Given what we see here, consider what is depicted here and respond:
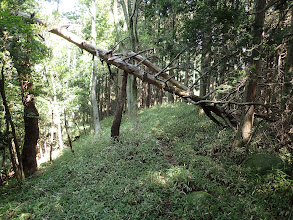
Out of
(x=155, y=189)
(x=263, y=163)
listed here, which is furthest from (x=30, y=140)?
(x=263, y=163)

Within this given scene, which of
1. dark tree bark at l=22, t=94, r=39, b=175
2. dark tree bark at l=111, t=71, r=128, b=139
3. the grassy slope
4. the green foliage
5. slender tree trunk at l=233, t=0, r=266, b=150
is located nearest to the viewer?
the grassy slope

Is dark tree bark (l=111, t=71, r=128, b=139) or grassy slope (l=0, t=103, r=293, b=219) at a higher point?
dark tree bark (l=111, t=71, r=128, b=139)

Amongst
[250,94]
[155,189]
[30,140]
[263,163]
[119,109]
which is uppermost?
[250,94]

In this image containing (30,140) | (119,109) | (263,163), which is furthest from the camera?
(119,109)

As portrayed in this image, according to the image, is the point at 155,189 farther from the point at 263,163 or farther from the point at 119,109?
the point at 119,109

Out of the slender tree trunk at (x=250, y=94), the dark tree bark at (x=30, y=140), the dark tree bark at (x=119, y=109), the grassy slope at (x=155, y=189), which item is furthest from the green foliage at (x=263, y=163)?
the dark tree bark at (x=30, y=140)

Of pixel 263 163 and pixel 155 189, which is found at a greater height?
pixel 263 163

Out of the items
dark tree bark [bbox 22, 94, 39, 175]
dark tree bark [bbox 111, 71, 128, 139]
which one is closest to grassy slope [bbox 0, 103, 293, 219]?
dark tree bark [bbox 22, 94, 39, 175]

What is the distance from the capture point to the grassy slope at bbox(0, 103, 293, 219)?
4.25 metres

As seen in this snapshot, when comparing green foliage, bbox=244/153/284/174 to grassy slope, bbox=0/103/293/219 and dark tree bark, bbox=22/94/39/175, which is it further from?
dark tree bark, bbox=22/94/39/175

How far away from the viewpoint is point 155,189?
196 inches

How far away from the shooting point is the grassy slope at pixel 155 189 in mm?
4250

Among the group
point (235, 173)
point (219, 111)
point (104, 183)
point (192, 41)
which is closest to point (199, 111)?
point (219, 111)

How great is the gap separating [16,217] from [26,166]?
4193 millimetres
